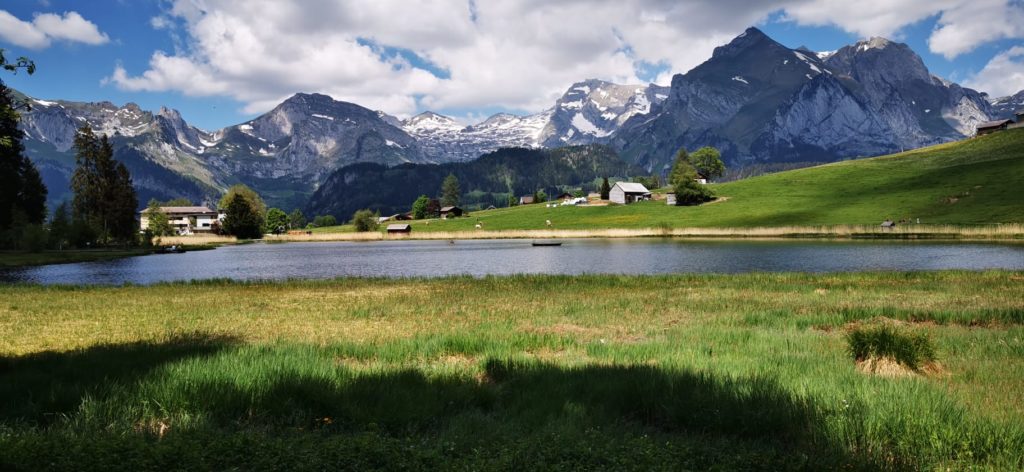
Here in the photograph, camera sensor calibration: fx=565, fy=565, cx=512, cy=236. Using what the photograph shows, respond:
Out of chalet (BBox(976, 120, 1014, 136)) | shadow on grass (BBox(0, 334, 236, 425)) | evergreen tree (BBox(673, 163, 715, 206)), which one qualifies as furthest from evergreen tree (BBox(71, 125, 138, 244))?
chalet (BBox(976, 120, 1014, 136))

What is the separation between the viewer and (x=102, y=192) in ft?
354

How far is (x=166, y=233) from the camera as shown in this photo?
579ft

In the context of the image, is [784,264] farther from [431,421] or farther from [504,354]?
[431,421]

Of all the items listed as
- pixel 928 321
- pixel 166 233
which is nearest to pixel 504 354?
pixel 928 321

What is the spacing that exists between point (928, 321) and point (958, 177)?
129 meters

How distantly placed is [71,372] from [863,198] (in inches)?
5450

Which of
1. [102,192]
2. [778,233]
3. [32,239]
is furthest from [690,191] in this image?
[32,239]

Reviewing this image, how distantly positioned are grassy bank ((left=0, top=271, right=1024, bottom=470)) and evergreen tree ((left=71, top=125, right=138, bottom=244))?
10580 cm

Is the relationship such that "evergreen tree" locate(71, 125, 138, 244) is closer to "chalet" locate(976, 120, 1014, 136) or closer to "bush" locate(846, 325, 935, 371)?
"bush" locate(846, 325, 935, 371)

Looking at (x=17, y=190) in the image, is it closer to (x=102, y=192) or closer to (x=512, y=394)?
(x=102, y=192)

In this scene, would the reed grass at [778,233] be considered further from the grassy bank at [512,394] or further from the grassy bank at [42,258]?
the grassy bank at [512,394]

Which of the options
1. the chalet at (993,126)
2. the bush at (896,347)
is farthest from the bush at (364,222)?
the chalet at (993,126)

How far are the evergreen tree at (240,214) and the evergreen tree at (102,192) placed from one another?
53734 mm

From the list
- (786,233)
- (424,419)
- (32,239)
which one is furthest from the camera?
(786,233)
